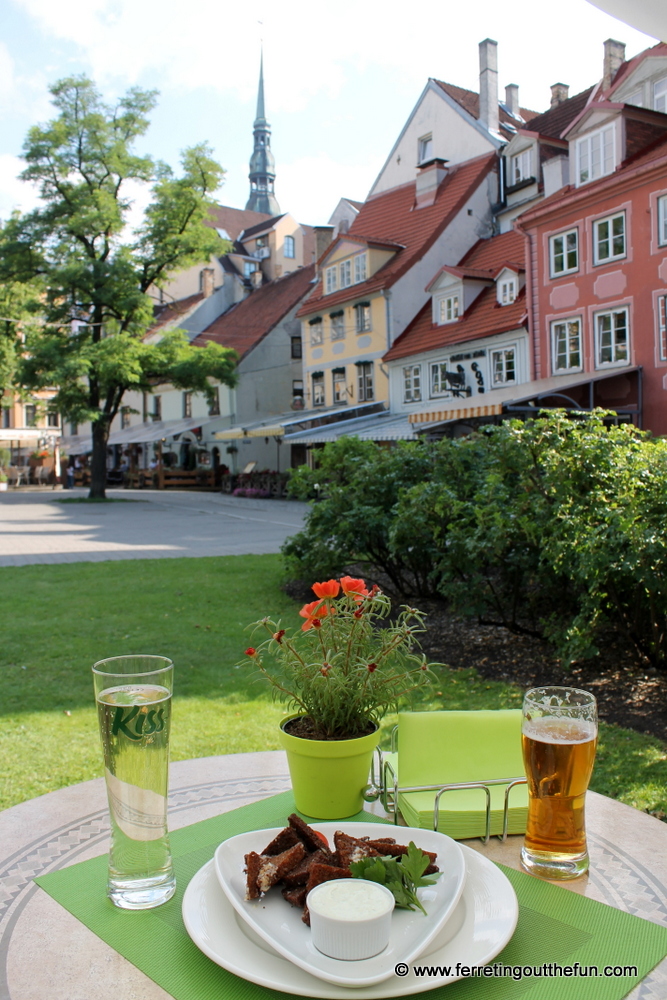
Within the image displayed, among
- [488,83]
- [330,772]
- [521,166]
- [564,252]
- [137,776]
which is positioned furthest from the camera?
[488,83]

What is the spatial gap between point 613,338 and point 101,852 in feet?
60.3

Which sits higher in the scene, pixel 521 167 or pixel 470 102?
pixel 470 102

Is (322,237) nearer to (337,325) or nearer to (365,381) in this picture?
(337,325)

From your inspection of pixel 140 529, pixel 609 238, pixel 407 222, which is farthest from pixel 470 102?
pixel 140 529

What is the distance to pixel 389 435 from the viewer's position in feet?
75.3

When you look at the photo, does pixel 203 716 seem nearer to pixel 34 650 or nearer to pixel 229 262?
pixel 34 650

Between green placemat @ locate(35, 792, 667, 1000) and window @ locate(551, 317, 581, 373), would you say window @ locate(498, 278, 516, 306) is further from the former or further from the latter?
green placemat @ locate(35, 792, 667, 1000)

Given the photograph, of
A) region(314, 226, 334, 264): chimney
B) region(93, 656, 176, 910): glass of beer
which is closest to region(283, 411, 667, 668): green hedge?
region(93, 656, 176, 910): glass of beer

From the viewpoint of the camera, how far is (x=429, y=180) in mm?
28406

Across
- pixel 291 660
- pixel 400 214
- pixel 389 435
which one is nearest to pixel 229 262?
pixel 400 214

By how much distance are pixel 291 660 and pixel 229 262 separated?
44.9m

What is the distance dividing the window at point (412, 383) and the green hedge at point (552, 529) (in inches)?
734

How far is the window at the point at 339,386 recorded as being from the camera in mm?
29500

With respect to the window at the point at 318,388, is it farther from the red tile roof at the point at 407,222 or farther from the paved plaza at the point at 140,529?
the paved plaza at the point at 140,529
